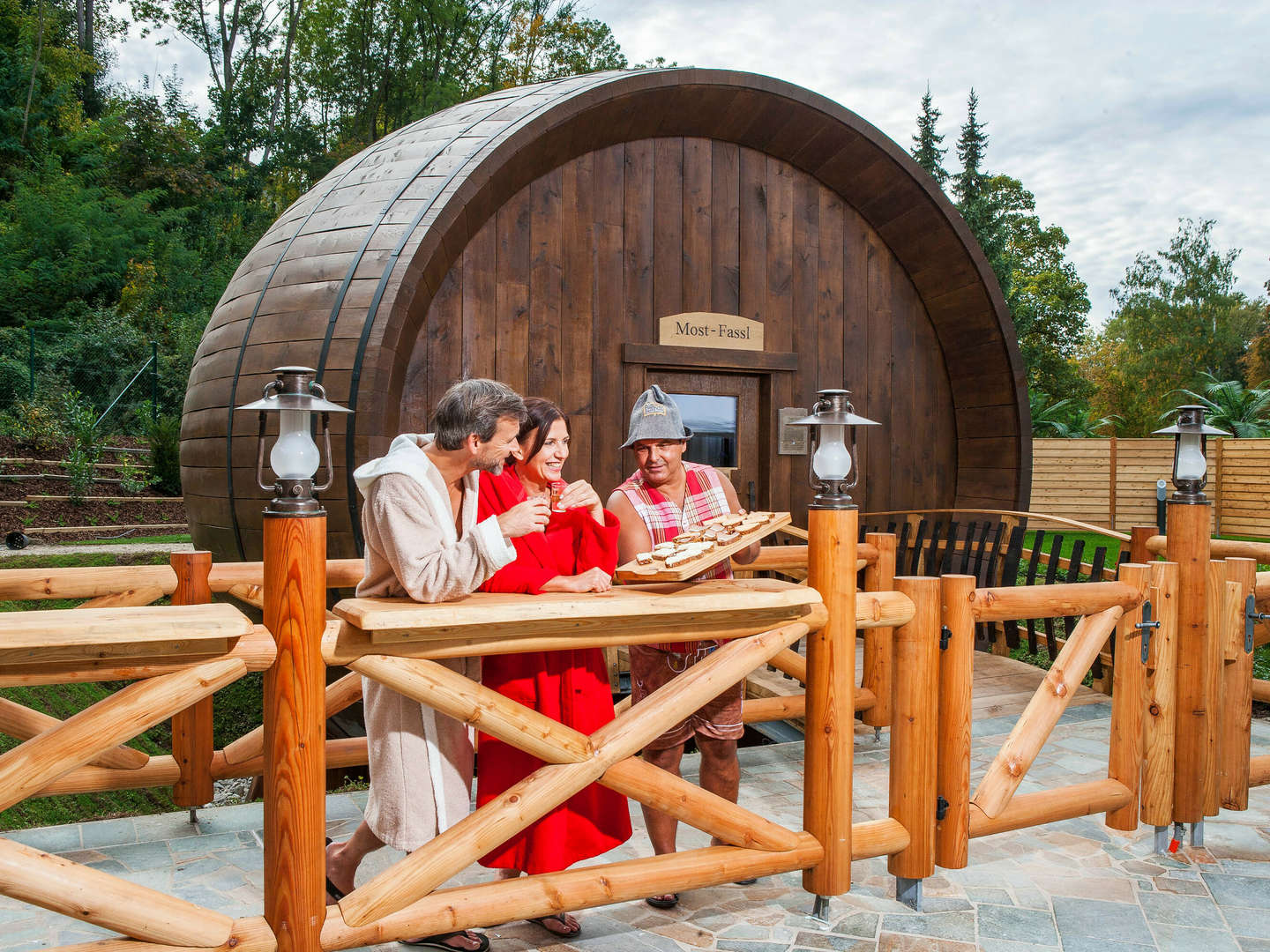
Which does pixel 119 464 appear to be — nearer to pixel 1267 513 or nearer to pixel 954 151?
pixel 1267 513

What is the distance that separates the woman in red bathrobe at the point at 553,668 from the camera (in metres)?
2.33

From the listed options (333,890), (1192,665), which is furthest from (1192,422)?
(333,890)

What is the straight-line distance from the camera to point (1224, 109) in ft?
107

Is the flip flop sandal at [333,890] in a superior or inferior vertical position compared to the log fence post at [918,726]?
inferior

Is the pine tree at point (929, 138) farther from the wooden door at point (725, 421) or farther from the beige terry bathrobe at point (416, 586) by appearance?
the beige terry bathrobe at point (416, 586)

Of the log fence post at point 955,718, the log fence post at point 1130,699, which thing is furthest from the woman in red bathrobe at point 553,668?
the log fence post at point 1130,699

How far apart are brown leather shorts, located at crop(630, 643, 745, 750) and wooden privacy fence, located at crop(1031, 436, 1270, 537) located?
14.2 m

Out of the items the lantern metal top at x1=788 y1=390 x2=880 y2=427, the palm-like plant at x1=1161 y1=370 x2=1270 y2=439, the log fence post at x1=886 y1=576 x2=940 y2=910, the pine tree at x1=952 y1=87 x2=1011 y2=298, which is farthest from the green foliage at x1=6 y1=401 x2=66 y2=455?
the pine tree at x1=952 y1=87 x2=1011 y2=298

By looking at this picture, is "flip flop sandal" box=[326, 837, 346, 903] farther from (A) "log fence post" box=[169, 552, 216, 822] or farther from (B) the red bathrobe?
(A) "log fence post" box=[169, 552, 216, 822]

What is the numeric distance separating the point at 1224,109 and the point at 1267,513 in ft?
82.6

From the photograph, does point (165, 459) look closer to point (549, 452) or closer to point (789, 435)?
point (789, 435)

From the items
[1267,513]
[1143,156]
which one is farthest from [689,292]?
[1143,156]

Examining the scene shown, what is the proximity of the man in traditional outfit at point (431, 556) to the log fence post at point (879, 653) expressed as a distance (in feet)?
7.47

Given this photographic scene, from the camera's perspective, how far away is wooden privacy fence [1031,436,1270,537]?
14.6 metres
